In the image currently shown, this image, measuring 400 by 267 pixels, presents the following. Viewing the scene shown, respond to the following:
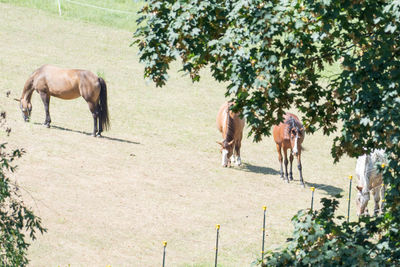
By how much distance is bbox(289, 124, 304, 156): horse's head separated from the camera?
22428mm

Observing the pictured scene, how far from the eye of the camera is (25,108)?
26.2 meters

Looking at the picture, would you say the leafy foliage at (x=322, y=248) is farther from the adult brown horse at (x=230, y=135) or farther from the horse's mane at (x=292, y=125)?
the adult brown horse at (x=230, y=135)

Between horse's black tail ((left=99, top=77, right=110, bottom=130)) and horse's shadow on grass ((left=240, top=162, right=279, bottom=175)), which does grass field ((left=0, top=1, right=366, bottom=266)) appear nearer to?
horse's shadow on grass ((left=240, top=162, right=279, bottom=175))

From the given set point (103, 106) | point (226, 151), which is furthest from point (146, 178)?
point (103, 106)

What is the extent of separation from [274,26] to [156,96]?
2156 cm

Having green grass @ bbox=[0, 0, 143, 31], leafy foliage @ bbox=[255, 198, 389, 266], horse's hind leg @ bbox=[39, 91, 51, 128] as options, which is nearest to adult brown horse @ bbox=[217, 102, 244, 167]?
horse's hind leg @ bbox=[39, 91, 51, 128]

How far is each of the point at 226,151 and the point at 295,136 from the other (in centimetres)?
253

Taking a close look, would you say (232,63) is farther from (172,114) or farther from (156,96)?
(156,96)

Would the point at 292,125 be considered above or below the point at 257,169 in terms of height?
above

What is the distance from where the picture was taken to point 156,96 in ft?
107

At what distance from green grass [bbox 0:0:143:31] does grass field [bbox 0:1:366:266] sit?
7484mm

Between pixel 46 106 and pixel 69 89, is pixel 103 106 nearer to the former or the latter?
pixel 69 89

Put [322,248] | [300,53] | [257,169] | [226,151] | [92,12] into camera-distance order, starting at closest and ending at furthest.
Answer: [322,248], [300,53], [226,151], [257,169], [92,12]

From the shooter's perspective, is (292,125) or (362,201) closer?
(362,201)
